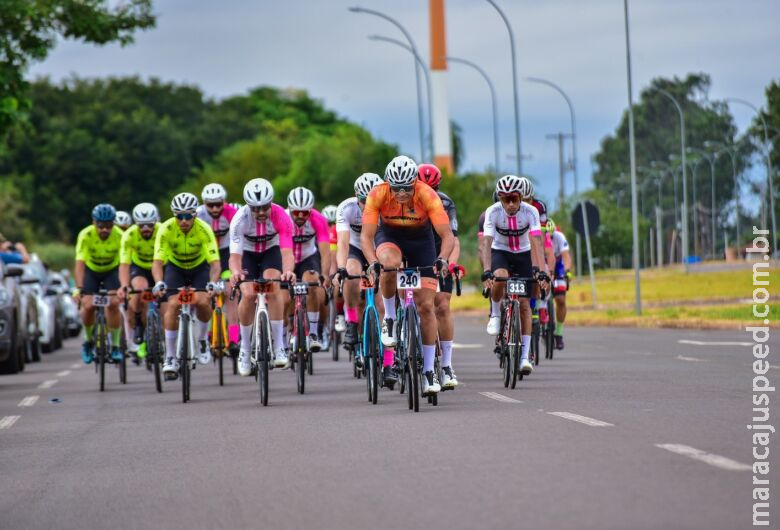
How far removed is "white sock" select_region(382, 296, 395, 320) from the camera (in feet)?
50.1

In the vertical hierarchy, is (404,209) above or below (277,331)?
above

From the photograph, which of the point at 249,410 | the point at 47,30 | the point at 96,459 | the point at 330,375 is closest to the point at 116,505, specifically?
the point at 96,459

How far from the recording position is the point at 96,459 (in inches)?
486

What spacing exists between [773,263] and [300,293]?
6784 cm

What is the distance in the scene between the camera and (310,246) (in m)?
21.7

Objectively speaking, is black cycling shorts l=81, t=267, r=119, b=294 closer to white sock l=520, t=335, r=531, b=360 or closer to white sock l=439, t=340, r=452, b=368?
white sock l=520, t=335, r=531, b=360

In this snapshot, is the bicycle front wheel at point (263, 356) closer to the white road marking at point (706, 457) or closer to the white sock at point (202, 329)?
the white sock at point (202, 329)

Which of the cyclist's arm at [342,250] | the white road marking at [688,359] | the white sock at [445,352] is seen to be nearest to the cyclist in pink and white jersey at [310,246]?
the cyclist's arm at [342,250]

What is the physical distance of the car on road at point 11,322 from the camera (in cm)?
2503

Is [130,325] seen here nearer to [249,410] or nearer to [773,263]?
[249,410]

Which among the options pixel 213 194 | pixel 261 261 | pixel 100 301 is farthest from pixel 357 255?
pixel 100 301

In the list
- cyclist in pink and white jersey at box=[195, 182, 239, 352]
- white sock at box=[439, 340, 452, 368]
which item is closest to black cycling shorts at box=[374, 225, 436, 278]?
white sock at box=[439, 340, 452, 368]

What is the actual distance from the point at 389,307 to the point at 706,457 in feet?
18.1

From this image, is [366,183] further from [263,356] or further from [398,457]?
[398,457]
